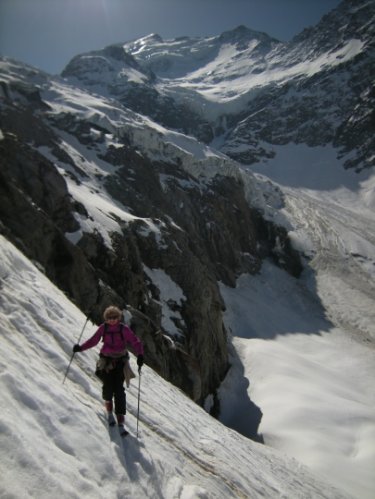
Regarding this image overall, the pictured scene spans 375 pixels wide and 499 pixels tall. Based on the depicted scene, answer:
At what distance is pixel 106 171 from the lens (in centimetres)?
5481

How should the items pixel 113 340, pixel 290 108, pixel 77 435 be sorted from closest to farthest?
pixel 77 435 < pixel 113 340 < pixel 290 108

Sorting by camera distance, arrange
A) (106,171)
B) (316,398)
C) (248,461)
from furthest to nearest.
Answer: (106,171)
(316,398)
(248,461)

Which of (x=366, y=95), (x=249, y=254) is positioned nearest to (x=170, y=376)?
(x=249, y=254)

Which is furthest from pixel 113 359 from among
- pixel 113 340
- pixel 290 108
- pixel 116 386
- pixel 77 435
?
pixel 290 108

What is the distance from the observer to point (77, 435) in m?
5.84

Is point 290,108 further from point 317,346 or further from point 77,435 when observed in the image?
point 77,435

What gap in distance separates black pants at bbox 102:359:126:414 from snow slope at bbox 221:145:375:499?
15.4 m

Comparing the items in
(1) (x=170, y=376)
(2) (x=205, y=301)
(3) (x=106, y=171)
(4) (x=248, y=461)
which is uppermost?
(3) (x=106, y=171)

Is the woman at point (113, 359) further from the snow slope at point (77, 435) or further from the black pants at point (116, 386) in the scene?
the snow slope at point (77, 435)

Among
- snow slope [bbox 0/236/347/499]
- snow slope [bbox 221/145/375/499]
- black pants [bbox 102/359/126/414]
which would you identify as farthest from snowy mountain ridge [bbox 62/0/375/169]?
black pants [bbox 102/359/126/414]

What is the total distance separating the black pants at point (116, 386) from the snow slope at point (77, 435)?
36 cm

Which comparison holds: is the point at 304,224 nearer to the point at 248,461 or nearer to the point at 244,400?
the point at 244,400

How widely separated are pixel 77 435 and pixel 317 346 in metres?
46.2

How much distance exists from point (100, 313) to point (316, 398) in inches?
772
